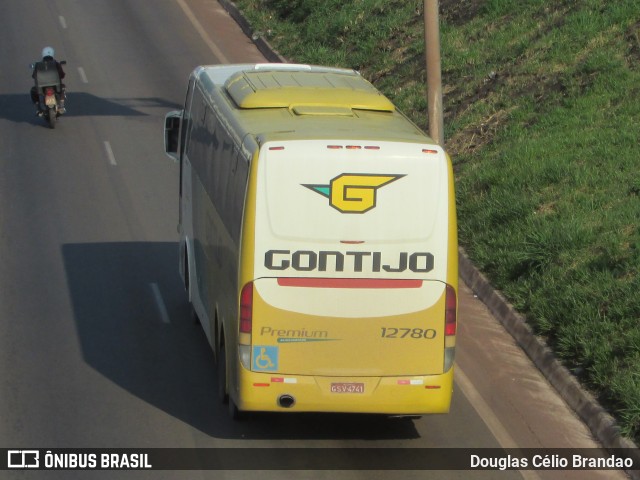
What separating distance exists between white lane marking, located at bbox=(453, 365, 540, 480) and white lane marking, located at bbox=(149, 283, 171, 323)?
3809mm

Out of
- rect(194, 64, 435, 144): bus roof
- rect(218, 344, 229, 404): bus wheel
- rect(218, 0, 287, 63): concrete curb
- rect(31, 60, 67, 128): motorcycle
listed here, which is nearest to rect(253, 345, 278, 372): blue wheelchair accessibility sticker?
rect(218, 344, 229, 404): bus wheel

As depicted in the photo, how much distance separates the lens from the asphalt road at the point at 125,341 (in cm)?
1294

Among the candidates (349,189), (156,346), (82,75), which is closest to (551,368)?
(349,189)

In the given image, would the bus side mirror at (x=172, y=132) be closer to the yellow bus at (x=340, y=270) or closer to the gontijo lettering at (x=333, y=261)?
the yellow bus at (x=340, y=270)

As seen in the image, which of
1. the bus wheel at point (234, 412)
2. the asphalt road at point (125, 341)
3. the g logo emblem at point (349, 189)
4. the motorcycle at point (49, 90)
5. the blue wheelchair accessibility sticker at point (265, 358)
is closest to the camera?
the g logo emblem at point (349, 189)

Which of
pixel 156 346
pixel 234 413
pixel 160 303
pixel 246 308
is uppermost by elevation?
pixel 246 308

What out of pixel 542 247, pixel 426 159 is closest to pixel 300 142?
pixel 426 159

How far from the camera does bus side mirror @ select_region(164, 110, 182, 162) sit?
17203 mm

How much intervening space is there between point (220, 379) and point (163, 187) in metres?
9.32

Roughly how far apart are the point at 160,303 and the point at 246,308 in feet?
17.1

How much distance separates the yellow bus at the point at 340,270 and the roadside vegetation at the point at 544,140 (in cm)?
247

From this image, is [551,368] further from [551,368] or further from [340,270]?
[340,270]

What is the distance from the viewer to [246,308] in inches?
474

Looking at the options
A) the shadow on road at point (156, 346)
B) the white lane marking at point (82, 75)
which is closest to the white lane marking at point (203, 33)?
the white lane marking at point (82, 75)
